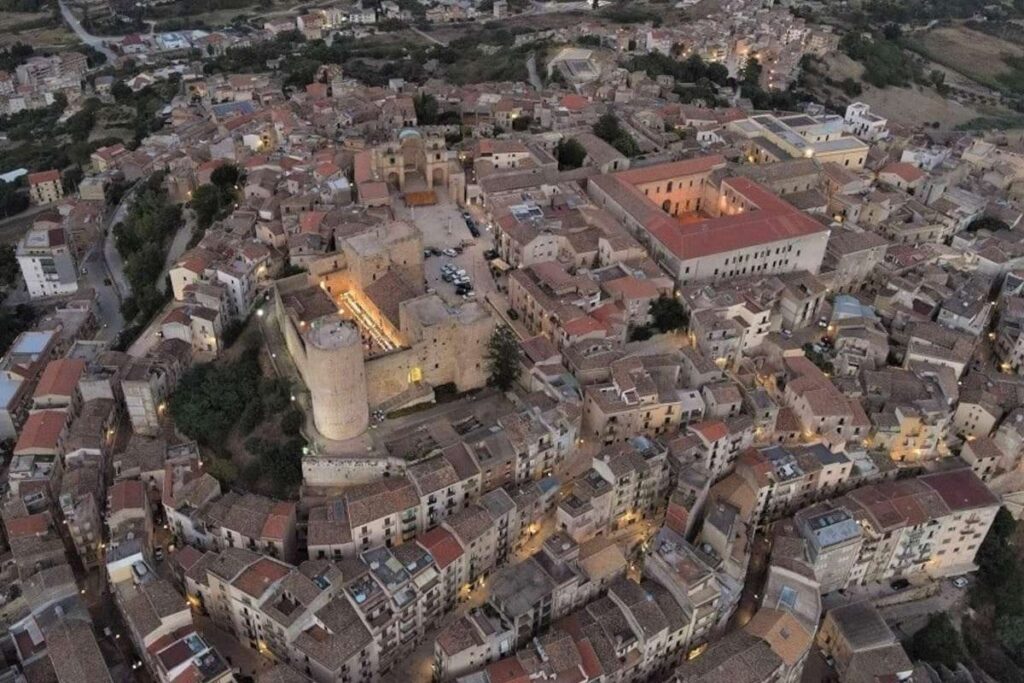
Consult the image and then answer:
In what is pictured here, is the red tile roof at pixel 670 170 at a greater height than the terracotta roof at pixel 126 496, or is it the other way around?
the red tile roof at pixel 670 170

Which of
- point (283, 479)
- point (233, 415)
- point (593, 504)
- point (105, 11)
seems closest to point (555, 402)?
A: point (593, 504)

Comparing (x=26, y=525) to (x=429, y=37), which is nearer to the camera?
(x=26, y=525)

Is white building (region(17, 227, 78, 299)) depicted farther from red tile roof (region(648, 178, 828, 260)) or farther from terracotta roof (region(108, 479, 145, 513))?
red tile roof (region(648, 178, 828, 260))

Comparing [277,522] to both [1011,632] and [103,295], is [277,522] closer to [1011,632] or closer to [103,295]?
[103,295]

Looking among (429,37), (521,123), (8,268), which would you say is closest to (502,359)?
(521,123)

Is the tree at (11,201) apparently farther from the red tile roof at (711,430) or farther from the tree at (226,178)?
the red tile roof at (711,430)

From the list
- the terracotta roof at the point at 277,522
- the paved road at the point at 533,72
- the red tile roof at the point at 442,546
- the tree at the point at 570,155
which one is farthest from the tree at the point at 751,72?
the terracotta roof at the point at 277,522

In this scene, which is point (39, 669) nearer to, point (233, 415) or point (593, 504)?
Result: point (233, 415)

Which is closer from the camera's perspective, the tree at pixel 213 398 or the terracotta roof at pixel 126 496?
the terracotta roof at pixel 126 496
